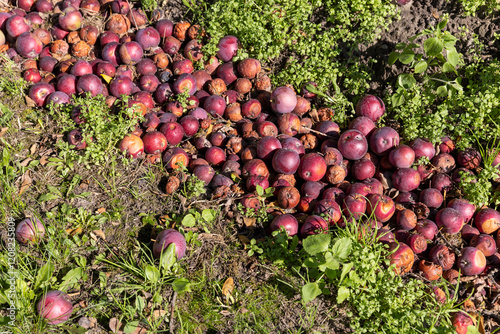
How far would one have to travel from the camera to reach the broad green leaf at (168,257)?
3523 millimetres

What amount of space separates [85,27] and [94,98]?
1424 mm

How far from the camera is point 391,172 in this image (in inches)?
181

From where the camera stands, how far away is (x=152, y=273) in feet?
11.4

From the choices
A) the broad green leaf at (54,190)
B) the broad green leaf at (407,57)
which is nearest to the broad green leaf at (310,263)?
the broad green leaf at (407,57)

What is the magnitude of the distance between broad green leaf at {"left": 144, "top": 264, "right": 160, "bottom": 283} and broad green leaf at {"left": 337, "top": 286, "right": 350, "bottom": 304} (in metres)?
1.64

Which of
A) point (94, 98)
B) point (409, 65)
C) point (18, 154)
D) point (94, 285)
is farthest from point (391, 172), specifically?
point (18, 154)

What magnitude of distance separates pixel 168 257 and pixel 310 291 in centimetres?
133

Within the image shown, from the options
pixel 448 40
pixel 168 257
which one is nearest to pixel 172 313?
pixel 168 257

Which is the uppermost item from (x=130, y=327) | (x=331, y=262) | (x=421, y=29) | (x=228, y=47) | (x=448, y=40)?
(x=448, y=40)

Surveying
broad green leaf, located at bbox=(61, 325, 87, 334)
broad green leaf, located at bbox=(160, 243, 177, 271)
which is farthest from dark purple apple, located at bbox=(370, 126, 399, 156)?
broad green leaf, located at bbox=(61, 325, 87, 334)

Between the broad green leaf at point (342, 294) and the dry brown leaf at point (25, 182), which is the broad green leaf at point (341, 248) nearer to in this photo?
the broad green leaf at point (342, 294)

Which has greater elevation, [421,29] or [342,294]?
[421,29]

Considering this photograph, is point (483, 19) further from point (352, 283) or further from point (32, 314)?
point (32, 314)

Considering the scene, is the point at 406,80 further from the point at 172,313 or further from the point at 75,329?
the point at 75,329
